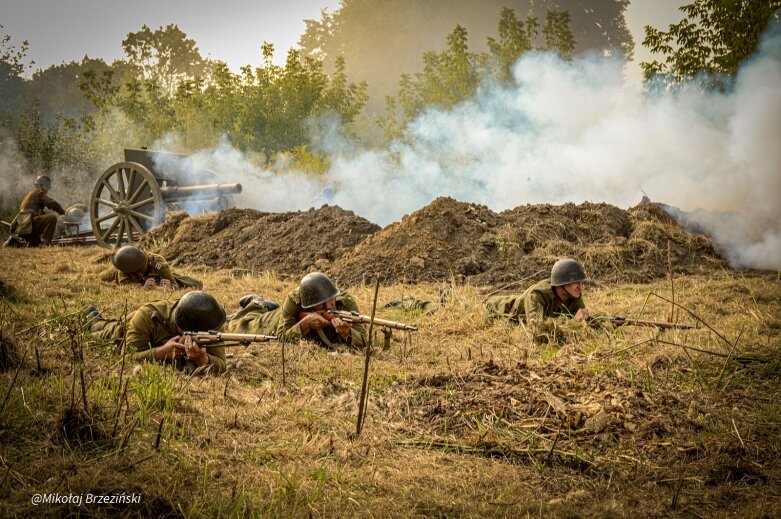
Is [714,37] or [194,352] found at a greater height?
[714,37]

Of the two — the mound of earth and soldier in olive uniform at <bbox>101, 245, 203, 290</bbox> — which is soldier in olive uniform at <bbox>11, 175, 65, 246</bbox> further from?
the mound of earth

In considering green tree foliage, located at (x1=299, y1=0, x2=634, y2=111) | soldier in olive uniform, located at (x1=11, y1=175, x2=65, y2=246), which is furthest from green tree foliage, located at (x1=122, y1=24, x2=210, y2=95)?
soldier in olive uniform, located at (x1=11, y1=175, x2=65, y2=246)

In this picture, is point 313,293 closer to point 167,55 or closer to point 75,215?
point 75,215

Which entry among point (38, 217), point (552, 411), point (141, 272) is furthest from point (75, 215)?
point (552, 411)

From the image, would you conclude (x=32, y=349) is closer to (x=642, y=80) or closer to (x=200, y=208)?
(x=200, y=208)

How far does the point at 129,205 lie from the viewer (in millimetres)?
14844

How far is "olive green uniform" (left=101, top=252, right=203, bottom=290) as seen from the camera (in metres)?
9.41

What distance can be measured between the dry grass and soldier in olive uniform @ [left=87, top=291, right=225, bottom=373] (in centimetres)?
21

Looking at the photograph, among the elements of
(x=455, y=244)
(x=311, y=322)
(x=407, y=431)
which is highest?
(x=455, y=244)

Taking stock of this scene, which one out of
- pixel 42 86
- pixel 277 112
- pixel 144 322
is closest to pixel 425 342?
pixel 144 322

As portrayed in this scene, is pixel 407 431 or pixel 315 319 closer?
pixel 407 431

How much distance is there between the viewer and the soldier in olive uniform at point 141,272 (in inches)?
358

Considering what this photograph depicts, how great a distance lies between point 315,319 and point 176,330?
1.36 meters

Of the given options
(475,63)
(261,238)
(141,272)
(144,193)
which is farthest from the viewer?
(475,63)
